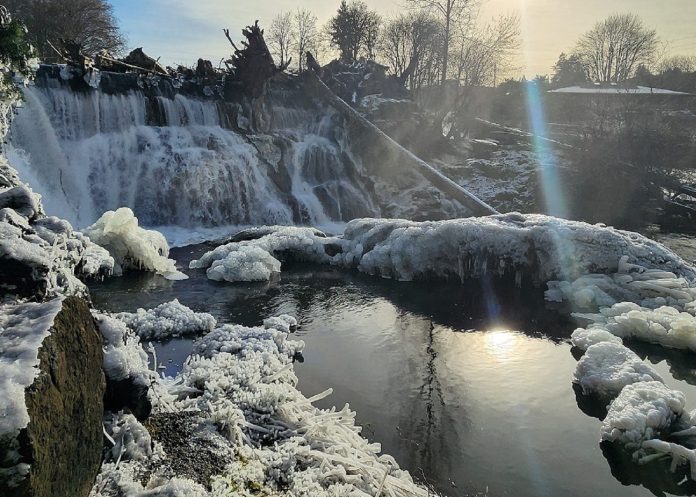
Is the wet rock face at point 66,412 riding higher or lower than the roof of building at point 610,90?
lower

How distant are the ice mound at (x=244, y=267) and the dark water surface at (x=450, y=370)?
456 millimetres

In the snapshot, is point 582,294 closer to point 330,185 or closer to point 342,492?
point 342,492

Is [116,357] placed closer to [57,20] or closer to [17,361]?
[17,361]

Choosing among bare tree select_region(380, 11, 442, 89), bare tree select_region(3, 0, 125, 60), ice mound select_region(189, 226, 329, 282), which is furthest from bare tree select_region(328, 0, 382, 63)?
ice mound select_region(189, 226, 329, 282)

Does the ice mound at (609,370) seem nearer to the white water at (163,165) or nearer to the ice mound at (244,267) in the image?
the ice mound at (244,267)

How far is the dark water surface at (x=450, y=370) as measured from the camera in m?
5.80

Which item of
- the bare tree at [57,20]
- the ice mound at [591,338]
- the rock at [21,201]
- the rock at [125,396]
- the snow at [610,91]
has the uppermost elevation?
the bare tree at [57,20]

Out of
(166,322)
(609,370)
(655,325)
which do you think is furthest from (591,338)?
(166,322)

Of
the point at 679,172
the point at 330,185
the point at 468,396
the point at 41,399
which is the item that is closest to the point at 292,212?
the point at 330,185

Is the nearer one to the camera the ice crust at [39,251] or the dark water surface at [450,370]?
the ice crust at [39,251]

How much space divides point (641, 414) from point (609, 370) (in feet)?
4.55

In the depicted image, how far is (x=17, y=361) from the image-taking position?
271cm

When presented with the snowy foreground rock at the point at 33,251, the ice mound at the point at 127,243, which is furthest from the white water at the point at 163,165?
the snowy foreground rock at the point at 33,251

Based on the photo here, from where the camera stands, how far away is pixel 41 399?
275 cm
